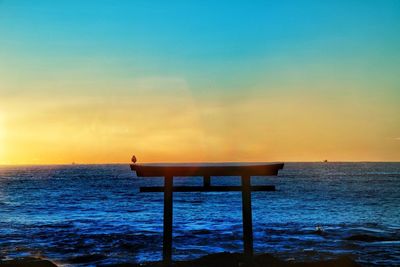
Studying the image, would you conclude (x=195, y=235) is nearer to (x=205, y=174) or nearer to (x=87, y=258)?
(x=87, y=258)

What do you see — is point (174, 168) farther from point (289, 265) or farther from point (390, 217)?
point (390, 217)

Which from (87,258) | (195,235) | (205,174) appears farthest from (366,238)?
(87,258)

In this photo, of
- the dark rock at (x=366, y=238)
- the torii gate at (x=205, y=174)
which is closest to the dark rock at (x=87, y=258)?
the torii gate at (x=205, y=174)

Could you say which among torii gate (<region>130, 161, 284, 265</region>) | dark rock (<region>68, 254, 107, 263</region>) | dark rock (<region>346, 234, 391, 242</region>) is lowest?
dark rock (<region>346, 234, 391, 242</region>)

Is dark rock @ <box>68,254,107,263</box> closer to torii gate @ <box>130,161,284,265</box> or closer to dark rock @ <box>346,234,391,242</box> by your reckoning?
torii gate @ <box>130,161,284,265</box>

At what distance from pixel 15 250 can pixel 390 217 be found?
29840 millimetres

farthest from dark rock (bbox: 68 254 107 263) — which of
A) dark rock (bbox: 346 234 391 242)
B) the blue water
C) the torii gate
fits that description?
dark rock (bbox: 346 234 391 242)

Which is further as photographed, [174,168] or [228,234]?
[228,234]

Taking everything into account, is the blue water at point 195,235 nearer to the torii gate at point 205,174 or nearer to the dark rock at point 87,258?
the dark rock at point 87,258

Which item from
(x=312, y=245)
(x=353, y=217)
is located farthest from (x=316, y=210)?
(x=312, y=245)

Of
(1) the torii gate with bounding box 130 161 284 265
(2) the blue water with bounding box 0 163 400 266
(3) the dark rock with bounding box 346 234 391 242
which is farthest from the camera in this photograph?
(3) the dark rock with bounding box 346 234 391 242

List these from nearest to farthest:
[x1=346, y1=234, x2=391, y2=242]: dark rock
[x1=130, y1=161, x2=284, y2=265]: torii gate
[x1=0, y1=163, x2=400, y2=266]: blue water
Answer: [x1=130, y1=161, x2=284, y2=265]: torii gate < [x1=0, y1=163, x2=400, y2=266]: blue water < [x1=346, y1=234, x2=391, y2=242]: dark rock

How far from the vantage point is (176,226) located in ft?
99.5

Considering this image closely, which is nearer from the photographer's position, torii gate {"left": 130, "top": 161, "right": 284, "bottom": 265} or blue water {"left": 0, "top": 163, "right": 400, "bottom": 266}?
torii gate {"left": 130, "top": 161, "right": 284, "bottom": 265}
